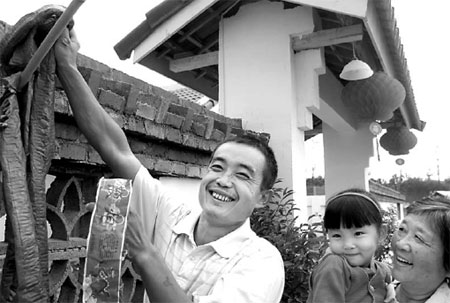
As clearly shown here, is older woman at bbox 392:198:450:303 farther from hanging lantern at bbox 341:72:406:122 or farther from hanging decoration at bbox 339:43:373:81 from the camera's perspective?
hanging lantern at bbox 341:72:406:122

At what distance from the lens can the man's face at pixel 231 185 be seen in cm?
145

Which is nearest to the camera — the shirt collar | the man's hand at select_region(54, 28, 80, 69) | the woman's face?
the man's hand at select_region(54, 28, 80, 69)

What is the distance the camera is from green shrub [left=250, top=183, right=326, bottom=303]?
11.2ft

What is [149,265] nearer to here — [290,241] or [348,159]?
[290,241]

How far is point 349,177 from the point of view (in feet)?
24.4

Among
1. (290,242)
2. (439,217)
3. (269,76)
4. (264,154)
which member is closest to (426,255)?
(439,217)

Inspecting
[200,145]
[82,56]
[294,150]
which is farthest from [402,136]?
[82,56]

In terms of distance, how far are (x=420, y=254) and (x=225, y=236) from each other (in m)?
0.64

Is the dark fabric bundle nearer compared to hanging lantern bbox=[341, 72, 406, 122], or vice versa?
the dark fabric bundle

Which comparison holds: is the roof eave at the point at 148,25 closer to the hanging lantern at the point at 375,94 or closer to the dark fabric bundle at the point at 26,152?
the hanging lantern at the point at 375,94

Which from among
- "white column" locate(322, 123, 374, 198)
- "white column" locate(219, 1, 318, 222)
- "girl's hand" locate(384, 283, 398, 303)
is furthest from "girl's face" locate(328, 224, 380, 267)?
"white column" locate(322, 123, 374, 198)

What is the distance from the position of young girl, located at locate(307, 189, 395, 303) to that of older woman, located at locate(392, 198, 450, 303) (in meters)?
0.25

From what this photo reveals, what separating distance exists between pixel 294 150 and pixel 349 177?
3.47 m

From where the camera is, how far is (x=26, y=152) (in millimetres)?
1181
